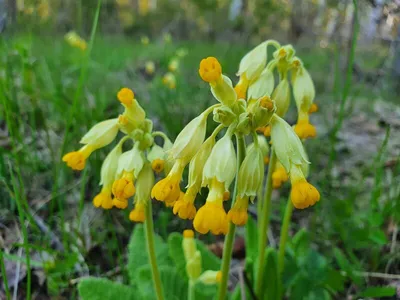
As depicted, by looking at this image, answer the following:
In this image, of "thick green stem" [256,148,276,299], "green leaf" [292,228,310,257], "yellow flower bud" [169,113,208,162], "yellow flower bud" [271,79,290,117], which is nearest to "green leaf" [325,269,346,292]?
"green leaf" [292,228,310,257]

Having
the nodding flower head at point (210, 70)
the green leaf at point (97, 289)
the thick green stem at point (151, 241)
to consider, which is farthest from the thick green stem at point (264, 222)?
the green leaf at point (97, 289)

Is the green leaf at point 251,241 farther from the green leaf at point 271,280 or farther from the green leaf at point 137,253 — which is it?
the green leaf at point 137,253

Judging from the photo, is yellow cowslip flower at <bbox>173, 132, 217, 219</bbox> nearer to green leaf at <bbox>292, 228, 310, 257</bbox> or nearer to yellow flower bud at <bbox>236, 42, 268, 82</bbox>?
yellow flower bud at <bbox>236, 42, 268, 82</bbox>

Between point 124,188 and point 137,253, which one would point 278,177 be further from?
point 137,253

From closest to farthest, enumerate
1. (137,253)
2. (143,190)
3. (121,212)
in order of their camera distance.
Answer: (143,190)
(137,253)
(121,212)

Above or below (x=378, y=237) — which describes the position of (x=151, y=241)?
above

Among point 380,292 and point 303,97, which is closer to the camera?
point 303,97

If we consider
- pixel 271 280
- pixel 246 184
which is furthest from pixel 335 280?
pixel 246 184

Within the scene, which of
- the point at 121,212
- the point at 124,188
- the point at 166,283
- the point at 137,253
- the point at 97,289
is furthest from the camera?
the point at 121,212
